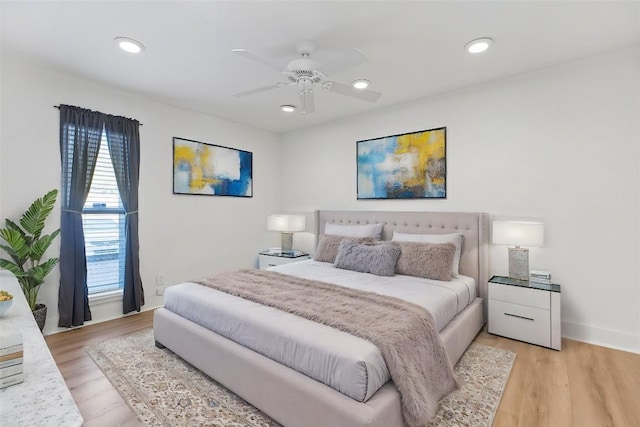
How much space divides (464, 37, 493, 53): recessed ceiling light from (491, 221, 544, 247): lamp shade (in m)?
1.55

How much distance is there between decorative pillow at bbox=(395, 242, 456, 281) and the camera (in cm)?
293

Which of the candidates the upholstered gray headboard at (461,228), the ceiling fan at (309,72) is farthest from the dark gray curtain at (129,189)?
the upholstered gray headboard at (461,228)

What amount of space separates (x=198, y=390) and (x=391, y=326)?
138 centimetres

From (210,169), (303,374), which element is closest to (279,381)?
(303,374)

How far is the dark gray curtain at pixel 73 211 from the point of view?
3010mm

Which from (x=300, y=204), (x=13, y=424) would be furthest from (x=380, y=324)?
(x=300, y=204)

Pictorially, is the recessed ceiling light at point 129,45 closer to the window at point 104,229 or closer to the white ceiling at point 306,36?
the white ceiling at point 306,36

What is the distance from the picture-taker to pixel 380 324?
182 centimetres

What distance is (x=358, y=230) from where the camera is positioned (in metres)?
3.88

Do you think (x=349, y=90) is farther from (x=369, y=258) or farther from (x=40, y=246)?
(x=40, y=246)

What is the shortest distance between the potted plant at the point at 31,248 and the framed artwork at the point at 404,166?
A: 3.41m

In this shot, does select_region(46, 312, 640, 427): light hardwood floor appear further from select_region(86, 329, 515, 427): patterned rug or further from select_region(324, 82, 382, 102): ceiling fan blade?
select_region(324, 82, 382, 102): ceiling fan blade

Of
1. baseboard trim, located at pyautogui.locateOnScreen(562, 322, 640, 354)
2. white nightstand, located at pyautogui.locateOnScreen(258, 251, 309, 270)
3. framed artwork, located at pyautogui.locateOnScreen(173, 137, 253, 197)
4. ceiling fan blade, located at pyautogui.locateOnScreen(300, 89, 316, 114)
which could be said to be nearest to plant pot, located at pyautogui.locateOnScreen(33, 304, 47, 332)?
framed artwork, located at pyautogui.locateOnScreen(173, 137, 253, 197)

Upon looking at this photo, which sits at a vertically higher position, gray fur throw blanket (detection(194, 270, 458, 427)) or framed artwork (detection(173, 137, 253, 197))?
framed artwork (detection(173, 137, 253, 197))
